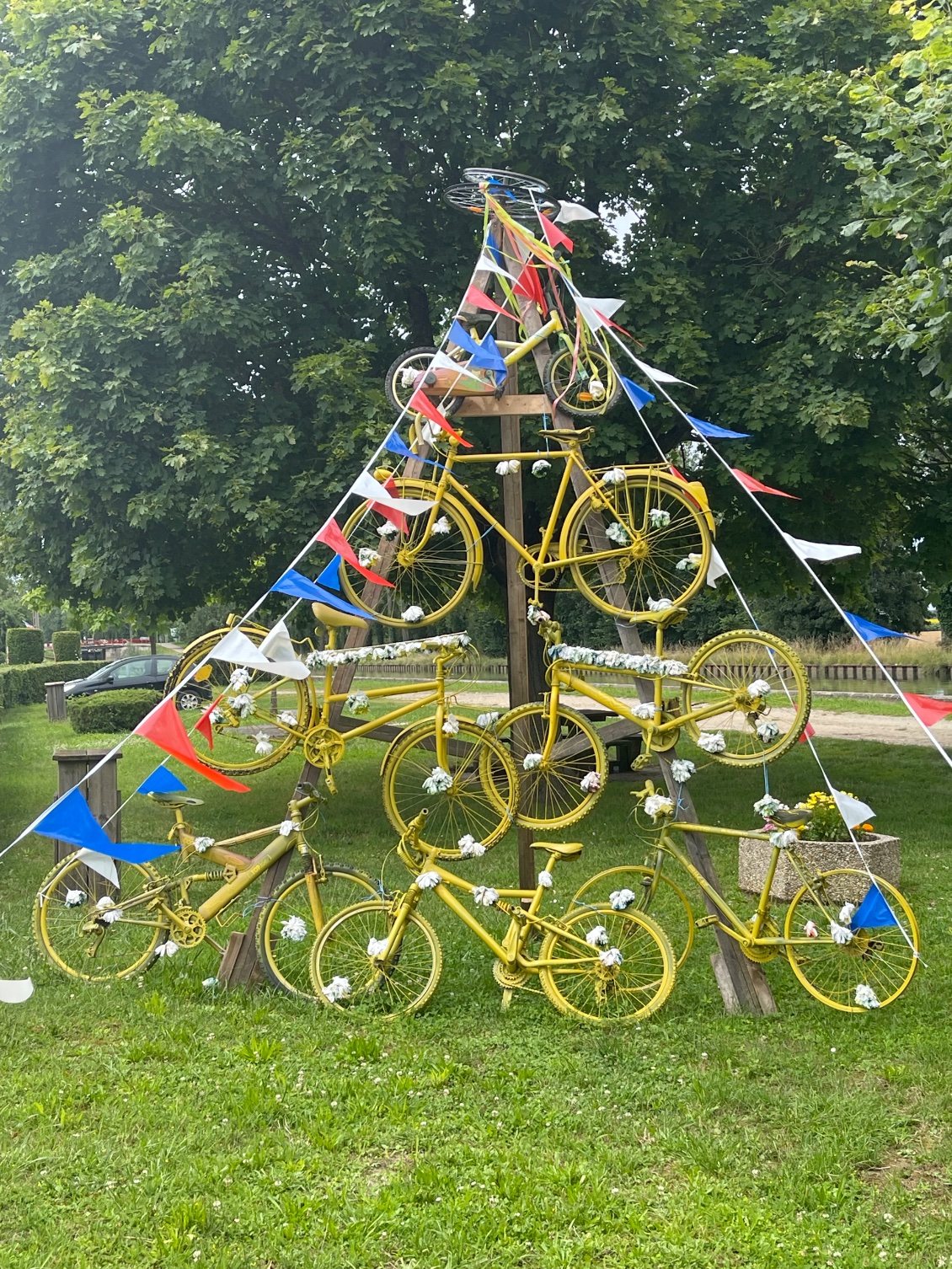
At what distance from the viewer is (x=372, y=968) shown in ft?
17.2

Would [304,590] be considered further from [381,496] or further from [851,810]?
[851,810]

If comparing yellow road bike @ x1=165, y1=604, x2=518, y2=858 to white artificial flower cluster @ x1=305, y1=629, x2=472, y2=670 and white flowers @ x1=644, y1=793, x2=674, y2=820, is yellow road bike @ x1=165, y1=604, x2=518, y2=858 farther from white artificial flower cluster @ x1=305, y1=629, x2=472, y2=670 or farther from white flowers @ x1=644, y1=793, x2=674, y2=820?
white flowers @ x1=644, y1=793, x2=674, y2=820

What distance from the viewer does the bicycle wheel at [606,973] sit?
4.90 metres

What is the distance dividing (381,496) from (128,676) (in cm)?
2193

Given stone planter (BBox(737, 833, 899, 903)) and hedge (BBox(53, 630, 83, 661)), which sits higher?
stone planter (BBox(737, 833, 899, 903))

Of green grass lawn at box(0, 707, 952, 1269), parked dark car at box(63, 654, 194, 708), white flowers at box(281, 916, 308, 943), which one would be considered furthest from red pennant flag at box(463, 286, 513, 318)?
parked dark car at box(63, 654, 194, 708)

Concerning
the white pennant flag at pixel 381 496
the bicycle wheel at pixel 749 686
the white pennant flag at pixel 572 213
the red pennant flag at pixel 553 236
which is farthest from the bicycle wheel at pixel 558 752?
the white pennant flag at pixel 572 213

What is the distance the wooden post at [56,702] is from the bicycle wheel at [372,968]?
707 inches

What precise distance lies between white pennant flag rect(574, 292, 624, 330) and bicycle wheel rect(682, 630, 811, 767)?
6.28ft

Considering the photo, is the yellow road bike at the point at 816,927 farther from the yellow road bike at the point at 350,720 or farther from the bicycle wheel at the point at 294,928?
the bicycle wheel at the point at 294,928

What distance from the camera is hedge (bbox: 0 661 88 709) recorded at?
25969 millimetres

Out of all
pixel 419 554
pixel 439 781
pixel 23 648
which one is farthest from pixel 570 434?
pixel 23 648

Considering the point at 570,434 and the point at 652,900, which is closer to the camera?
the point at 570,434

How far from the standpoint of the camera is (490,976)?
564 cm
